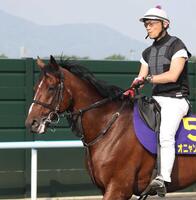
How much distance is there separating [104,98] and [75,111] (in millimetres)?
336

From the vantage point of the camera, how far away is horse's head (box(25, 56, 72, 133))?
514 centimetres

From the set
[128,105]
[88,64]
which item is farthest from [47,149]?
[128,105]

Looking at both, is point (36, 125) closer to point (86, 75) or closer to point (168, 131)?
point (86, 75)

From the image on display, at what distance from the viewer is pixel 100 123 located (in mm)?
5469

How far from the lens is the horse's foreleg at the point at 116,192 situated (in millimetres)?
5219

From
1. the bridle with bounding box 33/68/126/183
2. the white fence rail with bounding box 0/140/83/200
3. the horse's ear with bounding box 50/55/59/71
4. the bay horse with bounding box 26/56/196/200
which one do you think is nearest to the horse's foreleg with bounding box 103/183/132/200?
the bay horse with bounding box 26/56/196/200

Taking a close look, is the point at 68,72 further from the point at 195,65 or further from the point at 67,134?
the point at 195,65

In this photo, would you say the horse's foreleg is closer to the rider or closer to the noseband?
the rider

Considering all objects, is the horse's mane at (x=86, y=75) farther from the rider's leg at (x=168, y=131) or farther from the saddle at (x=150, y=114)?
the rider's leg at (x=168, y=131)

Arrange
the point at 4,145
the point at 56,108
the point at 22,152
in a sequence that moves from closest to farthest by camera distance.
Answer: the point at 56,108 < the point at 4,145 < the point at 22,152

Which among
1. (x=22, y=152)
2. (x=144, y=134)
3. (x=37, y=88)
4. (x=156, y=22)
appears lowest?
(x=22, y=152)

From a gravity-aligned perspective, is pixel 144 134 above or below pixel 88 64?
below

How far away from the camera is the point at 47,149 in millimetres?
8766

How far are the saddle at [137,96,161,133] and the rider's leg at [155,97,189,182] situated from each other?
51 millimetres
